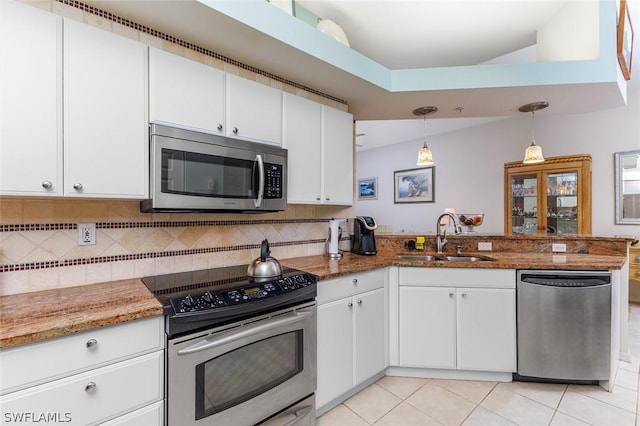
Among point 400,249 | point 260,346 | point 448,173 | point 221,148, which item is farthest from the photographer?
point 448,173

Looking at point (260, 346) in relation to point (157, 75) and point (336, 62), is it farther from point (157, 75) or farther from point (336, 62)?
point (336, 62)

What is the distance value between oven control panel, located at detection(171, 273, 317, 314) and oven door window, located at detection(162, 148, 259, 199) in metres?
0.55

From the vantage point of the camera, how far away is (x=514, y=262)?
7.14 ft

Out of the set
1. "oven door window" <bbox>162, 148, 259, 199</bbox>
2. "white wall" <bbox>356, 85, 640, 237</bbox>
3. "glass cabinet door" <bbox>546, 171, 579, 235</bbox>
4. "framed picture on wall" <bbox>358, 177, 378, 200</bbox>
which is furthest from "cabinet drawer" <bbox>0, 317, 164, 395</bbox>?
"framed picture on wall" <bbox>358, 177, 378, 200</bbox>

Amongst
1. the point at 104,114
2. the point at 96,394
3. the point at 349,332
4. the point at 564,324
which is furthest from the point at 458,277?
the point at 104,114

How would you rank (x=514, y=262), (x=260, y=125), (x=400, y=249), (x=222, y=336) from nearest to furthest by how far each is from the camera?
(x=222, y=336)
(x=260, y=125)
(x=514, y=262)
(x=400, y=249)

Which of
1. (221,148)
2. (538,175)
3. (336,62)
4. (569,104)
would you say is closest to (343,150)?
(336,62)

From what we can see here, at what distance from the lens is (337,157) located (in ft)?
7.90

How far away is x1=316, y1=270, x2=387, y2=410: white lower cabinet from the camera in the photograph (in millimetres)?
1852

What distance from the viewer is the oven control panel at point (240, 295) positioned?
1.28m

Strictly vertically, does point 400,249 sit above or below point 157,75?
below

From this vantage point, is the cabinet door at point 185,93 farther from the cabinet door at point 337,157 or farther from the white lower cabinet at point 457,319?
the white lower cabinet at point 457,319

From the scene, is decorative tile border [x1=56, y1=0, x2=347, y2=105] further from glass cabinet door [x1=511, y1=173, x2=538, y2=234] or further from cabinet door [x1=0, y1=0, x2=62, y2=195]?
glass cabinet door [x1=511, y1=173, x2=538, y2=234]

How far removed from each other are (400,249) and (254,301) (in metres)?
1.83
